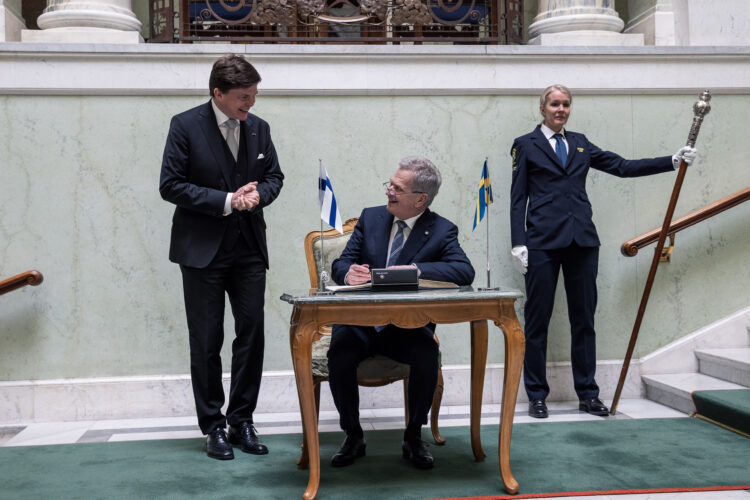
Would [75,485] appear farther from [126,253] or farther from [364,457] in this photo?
Result: [126,253]

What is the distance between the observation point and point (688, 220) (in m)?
5.37

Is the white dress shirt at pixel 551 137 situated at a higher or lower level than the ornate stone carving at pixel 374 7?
lower

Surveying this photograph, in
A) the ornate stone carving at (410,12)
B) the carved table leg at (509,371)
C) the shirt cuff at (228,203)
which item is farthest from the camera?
the ornate stone carving at (410,12)

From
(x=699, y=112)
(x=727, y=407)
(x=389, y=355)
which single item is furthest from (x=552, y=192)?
(x=389, y=355)

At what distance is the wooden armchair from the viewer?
150 inches

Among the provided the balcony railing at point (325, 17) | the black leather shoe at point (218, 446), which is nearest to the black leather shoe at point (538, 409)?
the black leather shoe at point (218, 446)

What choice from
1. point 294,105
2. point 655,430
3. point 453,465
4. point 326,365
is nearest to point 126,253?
Answer: point 294,105

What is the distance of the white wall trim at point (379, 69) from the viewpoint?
5070 millimetres

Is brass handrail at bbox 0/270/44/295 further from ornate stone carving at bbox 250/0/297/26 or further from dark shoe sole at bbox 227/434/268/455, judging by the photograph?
ornate stone carving at bbox 250/0/297/26

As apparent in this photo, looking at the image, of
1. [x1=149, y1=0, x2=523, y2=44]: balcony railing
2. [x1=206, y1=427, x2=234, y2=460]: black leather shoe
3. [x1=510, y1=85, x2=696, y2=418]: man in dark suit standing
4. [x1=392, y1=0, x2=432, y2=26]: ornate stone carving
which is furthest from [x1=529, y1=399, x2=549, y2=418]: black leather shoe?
[x1=392, y1=0, x2=432, y2=26]: ornate stone carving

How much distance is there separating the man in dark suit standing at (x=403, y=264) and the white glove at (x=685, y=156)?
1743mm

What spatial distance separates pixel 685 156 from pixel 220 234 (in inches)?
105

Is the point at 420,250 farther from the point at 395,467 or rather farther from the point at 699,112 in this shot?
the point at 699,112

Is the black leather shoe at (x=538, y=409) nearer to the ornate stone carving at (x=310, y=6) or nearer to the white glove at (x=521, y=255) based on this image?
the white glove at (x=521, y=255)
